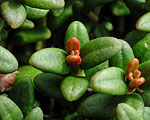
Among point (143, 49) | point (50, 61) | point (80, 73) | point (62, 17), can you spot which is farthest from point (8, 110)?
point (62, 17)

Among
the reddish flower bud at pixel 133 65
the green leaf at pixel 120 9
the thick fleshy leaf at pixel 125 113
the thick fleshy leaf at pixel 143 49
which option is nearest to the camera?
the thick fleshy leaf at pixel 125 113

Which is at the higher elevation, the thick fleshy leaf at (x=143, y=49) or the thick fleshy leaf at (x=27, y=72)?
the thick fleshy leaf at (x=143, y=49)

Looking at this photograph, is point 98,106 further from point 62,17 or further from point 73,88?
point 62,17

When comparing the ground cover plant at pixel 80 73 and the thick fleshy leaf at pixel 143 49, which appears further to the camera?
the thick fleshy leaf at pixel 143 49

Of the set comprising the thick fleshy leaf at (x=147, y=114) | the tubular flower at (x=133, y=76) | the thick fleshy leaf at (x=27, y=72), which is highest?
the tubular flower at (x=133, y=76)

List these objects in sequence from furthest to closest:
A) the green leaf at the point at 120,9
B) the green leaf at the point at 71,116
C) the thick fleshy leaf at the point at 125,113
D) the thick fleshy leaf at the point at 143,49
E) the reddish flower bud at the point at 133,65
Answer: the green leaf at the point at 120,9
the green leaf at the point at 71,116
the thick fleshy leaf at the point at 143,49
the reddish flower bud at the point at 133,65
the thick fleshy leaf at the point at 125,113

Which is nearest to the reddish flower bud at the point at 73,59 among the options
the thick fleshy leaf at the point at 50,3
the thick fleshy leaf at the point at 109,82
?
the thick fleshy leaf at the point at 109,82

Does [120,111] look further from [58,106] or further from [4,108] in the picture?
[58,106]

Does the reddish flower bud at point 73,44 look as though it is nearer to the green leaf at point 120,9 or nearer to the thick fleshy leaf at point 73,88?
the thick fleshy leaf at point 73,88
